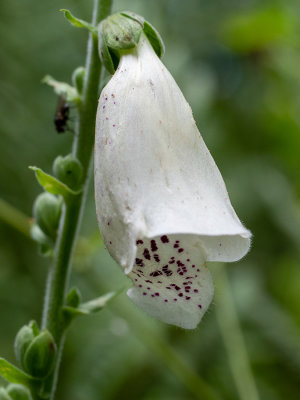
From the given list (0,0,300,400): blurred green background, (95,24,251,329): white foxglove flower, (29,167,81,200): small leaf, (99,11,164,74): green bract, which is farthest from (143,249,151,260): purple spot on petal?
(0,0,300,400): blurred green background

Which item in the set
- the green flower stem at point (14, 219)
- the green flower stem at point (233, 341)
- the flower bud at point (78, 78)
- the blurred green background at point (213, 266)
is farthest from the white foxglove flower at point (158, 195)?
the green flower stem at point (233, 341)

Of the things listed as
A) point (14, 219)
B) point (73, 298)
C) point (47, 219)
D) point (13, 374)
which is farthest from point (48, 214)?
point (14, 219)

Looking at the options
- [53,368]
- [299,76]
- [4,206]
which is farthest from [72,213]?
[299,76]

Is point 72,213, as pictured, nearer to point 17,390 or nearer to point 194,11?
point 17,390

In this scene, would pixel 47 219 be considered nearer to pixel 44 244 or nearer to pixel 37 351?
pixel 44 244

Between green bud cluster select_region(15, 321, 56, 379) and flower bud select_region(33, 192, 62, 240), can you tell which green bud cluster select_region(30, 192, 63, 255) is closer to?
flower bud select_region(33, 192, 62, 240)

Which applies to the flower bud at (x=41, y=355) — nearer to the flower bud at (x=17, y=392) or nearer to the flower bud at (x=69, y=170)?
the flower bud at (x=17, y=392)
